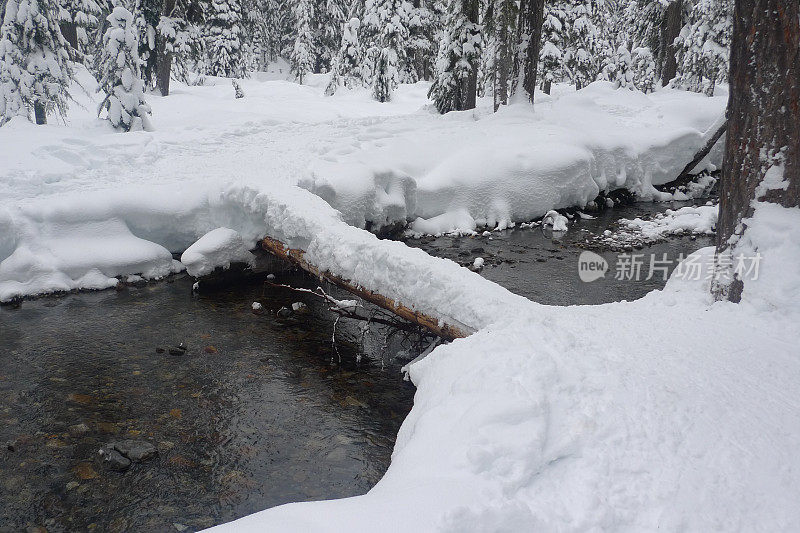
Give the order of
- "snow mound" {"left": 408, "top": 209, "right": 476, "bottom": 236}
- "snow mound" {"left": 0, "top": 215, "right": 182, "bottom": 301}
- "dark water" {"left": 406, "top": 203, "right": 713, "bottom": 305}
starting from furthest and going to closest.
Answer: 1. "snow mound" {"left": 408, "top": 209, "right": 476, "bottom": 236}
2. "dark water" {"left": 406, "top": 203, "right": 713, "bottom": 305}
3. "snow mound" {"left": 0, "top": 215, "right": 182, "bottom": 301}

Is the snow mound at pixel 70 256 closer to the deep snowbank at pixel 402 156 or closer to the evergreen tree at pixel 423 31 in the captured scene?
the deep snowbank at pixel 402 156

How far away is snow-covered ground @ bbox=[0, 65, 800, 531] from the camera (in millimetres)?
2625

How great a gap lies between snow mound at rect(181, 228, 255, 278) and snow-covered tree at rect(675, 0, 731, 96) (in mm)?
17222

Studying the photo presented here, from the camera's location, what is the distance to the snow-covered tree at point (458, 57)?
654 inches

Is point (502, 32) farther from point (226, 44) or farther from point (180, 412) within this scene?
point (226, 44)

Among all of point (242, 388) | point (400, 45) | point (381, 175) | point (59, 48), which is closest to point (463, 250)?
point (381, 175)

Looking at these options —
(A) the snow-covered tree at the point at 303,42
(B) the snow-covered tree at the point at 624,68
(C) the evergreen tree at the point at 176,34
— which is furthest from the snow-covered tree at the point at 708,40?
(A) the snow-covered tree at the point at 303,42

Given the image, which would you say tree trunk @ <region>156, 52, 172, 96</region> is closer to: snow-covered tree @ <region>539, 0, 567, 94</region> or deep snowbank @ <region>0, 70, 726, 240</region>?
deep snowbank @ <region>0, 70, 726, 240</region>

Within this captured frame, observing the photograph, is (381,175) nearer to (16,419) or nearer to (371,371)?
(371,371)

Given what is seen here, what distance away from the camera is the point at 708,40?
18.6m

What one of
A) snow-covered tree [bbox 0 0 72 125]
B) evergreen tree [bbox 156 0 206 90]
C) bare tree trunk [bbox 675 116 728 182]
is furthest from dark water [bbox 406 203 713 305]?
evergreen tree [bbox 156 0 206 90]

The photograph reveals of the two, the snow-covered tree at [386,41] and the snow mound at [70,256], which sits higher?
the snow-covered tree at [386,41]

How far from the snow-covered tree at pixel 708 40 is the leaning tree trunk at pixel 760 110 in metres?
15.9

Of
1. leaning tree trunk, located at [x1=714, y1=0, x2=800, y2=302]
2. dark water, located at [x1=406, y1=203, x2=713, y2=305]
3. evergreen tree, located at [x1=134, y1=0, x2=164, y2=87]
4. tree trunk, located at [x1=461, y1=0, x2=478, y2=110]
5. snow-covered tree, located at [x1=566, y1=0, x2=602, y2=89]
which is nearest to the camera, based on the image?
leaning tree trunk, located at [x1=714, y1=0, x2=800, y2=302]
